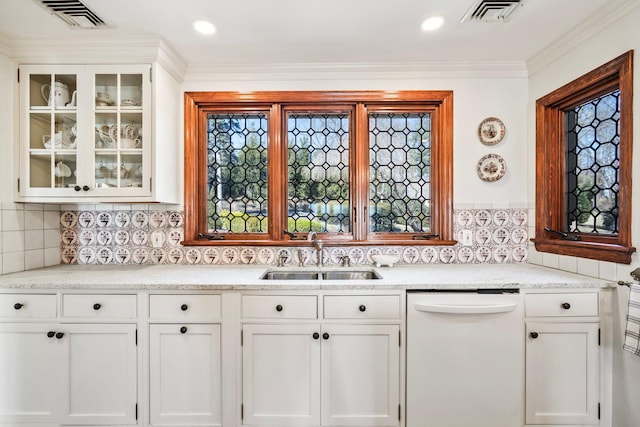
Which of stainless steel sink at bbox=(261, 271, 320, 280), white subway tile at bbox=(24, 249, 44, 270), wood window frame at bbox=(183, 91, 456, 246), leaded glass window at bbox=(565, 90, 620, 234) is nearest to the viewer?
leaded glass window at bbox=(565, 90, 620, 234)

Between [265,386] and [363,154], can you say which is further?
[363,154]

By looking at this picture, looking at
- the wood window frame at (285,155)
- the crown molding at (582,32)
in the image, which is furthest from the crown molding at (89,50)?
the crown molding at (582,32)

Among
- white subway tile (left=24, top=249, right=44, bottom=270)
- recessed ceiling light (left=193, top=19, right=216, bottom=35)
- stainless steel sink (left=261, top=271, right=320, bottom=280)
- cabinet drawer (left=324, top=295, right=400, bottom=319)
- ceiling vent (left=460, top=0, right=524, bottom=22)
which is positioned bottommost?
cabinet drawer (left=324, top=295, right=400, bottom=319)

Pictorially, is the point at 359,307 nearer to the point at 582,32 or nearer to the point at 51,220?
the point at 582,32

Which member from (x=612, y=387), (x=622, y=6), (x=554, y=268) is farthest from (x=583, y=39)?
(x=612, y=387)

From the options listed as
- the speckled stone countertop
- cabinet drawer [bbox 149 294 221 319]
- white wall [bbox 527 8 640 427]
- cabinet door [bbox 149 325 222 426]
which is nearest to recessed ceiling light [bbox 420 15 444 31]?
white wall [bbox 527 8 640 427]

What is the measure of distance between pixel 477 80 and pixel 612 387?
209 cm

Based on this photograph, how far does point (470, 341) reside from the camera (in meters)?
1.76

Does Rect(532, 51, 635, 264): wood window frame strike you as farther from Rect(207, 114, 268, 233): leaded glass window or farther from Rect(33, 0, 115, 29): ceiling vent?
A: Rect(33, 0, 115, 29): ceiling vent

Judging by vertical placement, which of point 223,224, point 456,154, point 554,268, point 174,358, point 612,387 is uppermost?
point 456,154

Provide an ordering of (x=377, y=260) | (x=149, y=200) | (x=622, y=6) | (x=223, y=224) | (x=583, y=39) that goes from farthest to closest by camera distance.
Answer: (x=223, y=224) → (x=377, y=260) → (x=149, y=200) → (x=583, y=39) → (x=622, y=6)

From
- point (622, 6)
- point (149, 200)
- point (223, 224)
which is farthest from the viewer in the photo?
point (223, 224)

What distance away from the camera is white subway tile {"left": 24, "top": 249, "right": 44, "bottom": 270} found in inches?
84.1

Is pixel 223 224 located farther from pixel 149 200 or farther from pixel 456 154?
pixel 456 154
